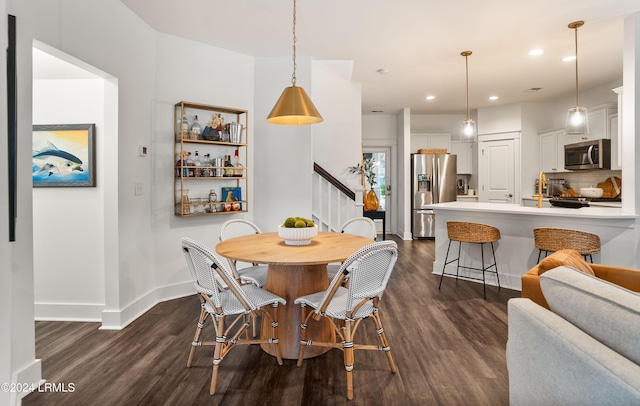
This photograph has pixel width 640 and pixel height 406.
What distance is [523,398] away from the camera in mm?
1341

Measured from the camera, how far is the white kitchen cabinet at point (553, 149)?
19.9 feet

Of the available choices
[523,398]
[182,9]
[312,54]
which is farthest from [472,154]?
[523,398]

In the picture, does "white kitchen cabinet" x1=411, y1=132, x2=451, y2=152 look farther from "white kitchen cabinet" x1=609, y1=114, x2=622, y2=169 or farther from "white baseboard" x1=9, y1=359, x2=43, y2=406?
"white baseboard" x1=9, y1=359, x2=43, y2=406

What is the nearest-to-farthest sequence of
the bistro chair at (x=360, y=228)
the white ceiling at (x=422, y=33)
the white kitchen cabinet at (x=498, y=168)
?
the white ceiling at (x=422, y=33) < the bistro chair at (x=360, y=228) < the white kitchen cabinet at (x=498, y=168)

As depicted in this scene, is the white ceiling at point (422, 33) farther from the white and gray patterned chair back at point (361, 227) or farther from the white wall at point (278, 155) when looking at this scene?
the white and gray patterned chair back at point (361, 227)

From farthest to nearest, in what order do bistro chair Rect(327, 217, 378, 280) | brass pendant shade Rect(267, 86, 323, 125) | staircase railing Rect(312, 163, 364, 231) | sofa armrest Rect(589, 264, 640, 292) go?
staircase railing Rect(312, 163, 364, 231)
bistro chair Rect(327, 217, 378, 280)
brass pendant shade Rect(267, 86, 323, 125)
sofa armrest Rect(589, 264, 640, 292)

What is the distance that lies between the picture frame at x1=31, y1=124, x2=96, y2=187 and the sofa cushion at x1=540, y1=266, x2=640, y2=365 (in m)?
3.39

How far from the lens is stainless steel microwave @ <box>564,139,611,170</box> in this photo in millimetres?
5039

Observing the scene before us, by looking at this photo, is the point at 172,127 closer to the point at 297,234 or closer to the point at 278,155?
the point at 278,155

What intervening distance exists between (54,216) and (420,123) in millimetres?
6937

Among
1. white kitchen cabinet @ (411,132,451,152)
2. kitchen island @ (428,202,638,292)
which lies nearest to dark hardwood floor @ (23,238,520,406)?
kitchen island @ (428,202,638,292)

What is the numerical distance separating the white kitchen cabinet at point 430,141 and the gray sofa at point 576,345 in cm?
655

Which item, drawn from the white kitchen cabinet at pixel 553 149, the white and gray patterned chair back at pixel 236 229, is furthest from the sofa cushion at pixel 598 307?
the white kitchen cabinet at pixel 553 149

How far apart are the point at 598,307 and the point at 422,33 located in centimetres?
317
